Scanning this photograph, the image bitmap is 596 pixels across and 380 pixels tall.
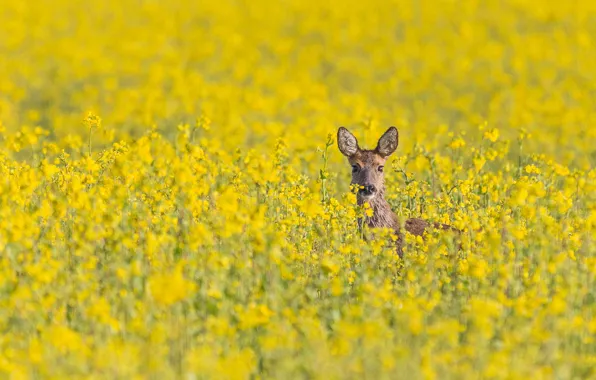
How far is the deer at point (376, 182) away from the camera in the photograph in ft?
32.2

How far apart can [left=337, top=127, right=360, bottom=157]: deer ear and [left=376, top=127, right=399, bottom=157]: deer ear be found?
228 mm

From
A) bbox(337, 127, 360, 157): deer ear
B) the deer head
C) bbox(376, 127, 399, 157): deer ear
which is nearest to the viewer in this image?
the deer head

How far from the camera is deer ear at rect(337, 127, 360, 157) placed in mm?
10633

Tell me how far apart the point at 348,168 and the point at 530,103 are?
586cm

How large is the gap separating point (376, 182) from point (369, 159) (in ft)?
1.10

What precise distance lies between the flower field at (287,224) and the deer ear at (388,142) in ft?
0.76

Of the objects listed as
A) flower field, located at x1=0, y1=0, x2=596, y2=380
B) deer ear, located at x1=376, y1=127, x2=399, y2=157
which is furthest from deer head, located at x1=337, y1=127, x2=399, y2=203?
flower field, located at x1=0, y1=0, x2=596, y2=380

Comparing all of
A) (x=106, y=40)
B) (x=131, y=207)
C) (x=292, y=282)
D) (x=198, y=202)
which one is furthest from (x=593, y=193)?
(x=106, y=40)

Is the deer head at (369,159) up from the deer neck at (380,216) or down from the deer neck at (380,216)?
up

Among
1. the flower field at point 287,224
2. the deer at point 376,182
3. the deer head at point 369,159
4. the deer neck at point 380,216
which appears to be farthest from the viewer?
the deer head at point 369,159

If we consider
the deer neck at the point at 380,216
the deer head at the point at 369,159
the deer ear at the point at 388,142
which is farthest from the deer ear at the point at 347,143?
the deer neck at the point at 380,216

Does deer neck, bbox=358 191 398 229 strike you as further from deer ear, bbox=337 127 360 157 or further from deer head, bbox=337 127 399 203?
deer ear, bbox=337 127 360 157

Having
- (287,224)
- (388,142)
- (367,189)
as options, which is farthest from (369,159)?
(287,224)

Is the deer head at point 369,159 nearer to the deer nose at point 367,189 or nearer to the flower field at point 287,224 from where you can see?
the deer nose at point 367,189
